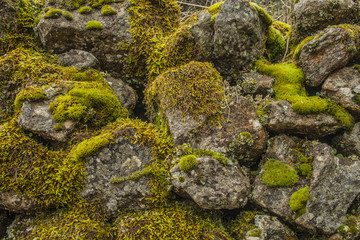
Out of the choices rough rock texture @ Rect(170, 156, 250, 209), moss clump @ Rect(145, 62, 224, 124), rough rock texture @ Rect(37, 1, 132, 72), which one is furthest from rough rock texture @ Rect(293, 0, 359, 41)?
rough rock texture @ Rect(37, 1, 132, 72)

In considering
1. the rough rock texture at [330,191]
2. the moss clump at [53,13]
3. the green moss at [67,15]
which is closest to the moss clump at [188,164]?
the rough rock texture at [330,191]

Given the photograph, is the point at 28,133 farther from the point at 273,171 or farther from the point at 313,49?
the point at 313,49

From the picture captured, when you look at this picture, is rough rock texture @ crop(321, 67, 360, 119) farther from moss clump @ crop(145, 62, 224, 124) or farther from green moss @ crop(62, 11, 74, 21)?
green moss @ crop(62, 11, 74, 21)

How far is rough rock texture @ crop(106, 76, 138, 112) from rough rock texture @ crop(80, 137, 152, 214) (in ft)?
5.43

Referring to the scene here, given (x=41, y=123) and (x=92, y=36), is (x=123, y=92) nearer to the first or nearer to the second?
(x=92, y=36)

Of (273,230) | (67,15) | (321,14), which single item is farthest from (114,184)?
(321,14)

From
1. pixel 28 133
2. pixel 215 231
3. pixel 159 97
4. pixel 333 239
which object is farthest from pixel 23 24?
pixel 333 239

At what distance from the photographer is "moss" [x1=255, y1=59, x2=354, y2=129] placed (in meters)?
4.73

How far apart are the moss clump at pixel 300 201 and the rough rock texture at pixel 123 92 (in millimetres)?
4425

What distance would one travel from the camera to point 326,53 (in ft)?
16.6

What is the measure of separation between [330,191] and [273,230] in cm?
129

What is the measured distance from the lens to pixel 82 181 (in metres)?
4.71

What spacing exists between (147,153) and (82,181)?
1.42 meters

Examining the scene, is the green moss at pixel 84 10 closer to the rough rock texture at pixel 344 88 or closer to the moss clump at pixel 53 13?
the moss clump at pixel 53 13
